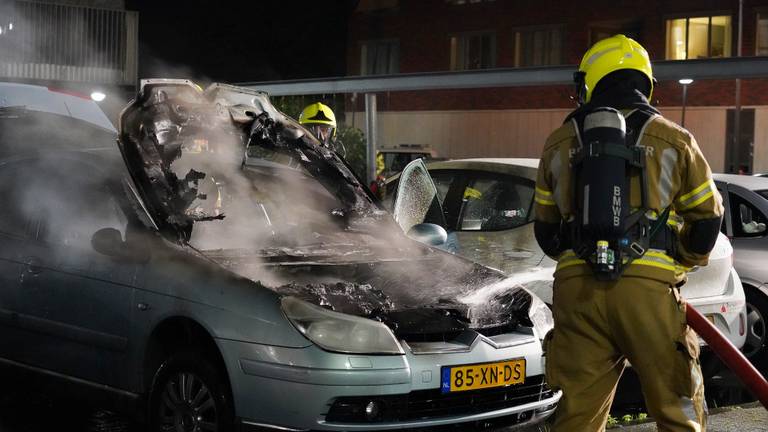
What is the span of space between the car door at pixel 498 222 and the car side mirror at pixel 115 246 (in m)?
2.61

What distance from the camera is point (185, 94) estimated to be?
6.23m

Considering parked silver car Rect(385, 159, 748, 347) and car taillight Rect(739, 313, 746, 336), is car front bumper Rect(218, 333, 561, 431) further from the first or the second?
car taillight Rect(739, 313, 746, 336)

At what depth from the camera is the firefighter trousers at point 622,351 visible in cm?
410

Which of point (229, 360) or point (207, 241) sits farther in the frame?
point (207, 241)

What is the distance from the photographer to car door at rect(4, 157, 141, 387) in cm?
547

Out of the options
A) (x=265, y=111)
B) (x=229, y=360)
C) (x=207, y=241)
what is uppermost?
(x=265, y=111)

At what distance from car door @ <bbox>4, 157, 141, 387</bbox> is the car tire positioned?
0.33 metres

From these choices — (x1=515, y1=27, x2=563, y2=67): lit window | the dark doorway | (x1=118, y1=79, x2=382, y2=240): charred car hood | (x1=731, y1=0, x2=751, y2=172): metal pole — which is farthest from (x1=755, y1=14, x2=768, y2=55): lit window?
(x1=118, y1=79, x2=382, y2=240): charred car hood

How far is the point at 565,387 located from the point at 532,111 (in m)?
36.0

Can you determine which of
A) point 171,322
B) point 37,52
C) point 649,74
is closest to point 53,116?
point 171,322

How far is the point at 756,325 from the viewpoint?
28.5ft

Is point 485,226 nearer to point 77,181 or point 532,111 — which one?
point 77,181

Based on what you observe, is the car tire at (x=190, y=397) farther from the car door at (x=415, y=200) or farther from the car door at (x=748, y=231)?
the car door at (x=748, y=231)

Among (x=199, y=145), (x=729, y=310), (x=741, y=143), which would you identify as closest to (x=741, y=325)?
(x=729, y=310)
